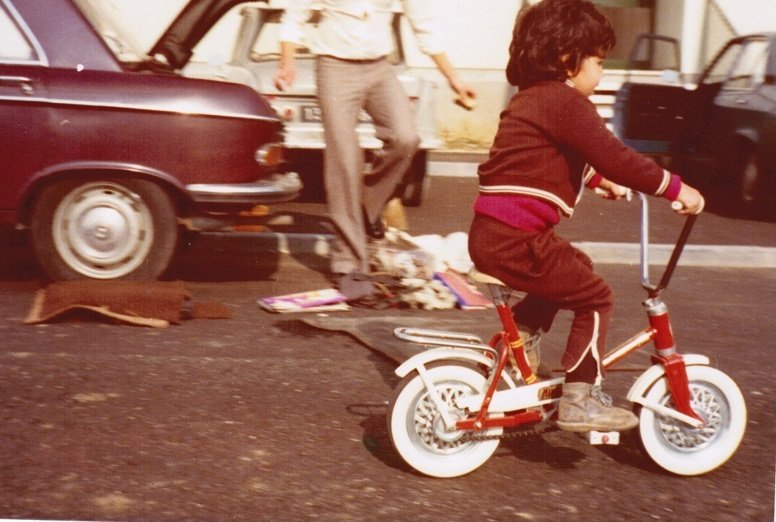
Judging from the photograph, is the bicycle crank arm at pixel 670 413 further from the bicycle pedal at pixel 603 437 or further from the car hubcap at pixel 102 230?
the car hubcap at pixel 102 230

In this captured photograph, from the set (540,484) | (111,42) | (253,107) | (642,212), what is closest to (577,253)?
(642,212)

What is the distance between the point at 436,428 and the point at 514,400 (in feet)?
0.87

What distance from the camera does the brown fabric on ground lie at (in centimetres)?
573

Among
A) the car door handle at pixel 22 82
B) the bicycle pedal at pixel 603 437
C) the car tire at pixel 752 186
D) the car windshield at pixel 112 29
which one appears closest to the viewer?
the bicycle pedal at pixel 603 437

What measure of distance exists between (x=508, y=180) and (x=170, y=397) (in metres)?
1.68

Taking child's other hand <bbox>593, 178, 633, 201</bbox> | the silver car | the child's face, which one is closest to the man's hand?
the silver car

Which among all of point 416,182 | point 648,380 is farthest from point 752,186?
point 648,380

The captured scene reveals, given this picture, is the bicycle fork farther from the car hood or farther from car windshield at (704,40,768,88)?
car windshield at (704,40,768,88)

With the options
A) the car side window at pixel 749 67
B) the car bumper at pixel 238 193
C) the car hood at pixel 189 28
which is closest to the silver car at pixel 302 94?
the car hood at pixel 189 28

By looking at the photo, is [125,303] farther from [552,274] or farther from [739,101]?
→ [739,101]

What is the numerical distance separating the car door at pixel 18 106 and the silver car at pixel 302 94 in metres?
2.69

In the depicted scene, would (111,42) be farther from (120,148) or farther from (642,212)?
(642,212)

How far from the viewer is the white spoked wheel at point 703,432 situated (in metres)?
3.88

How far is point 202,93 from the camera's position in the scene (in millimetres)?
6336
